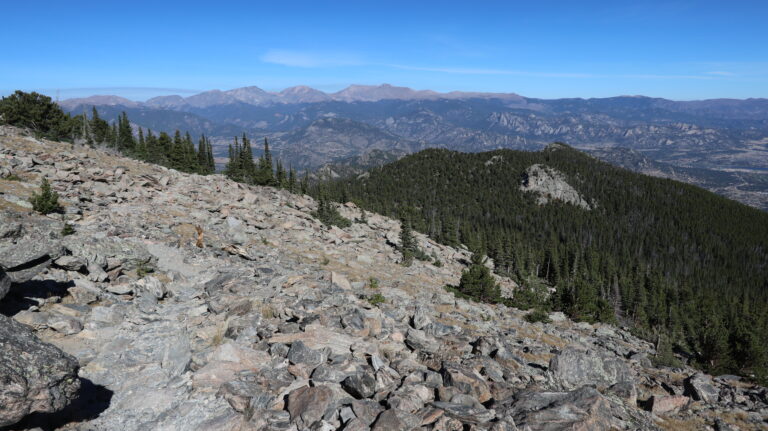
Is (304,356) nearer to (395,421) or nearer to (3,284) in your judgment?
(395,421)

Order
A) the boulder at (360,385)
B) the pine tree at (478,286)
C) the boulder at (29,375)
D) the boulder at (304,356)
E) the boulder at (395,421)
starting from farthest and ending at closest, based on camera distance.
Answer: the pine tree at (478,286)
the boulder at (304,356)
the boulder at (360,385)
the boulder at (395,421)
the boulder at (29,375)

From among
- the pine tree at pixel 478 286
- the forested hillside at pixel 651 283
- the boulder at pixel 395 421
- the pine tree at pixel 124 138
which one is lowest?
the forested hillside at pixel 651 283

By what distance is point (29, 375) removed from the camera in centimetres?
884

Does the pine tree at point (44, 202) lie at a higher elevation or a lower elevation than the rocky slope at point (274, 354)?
higher

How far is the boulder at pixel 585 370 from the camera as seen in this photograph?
57.1 ft

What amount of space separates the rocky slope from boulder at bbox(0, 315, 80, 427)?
168 mm

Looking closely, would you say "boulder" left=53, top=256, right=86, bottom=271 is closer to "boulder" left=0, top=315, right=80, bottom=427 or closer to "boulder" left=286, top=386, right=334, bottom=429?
"boulder" left=0, top=315, right=80, bottom=427

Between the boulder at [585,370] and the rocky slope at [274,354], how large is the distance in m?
0.08

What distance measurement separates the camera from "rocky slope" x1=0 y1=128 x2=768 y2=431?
38.7 ft

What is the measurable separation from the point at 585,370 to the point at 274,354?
47.5 feet

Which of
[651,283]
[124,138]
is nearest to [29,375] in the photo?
[124,138]

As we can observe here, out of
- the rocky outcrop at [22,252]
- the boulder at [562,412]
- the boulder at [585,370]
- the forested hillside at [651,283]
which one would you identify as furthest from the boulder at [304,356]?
the forested hillside at [651,283]

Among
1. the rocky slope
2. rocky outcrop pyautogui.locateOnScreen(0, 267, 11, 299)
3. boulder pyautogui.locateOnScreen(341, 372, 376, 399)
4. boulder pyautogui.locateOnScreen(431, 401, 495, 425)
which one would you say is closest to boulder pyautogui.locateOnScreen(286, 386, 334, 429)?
the rocky slope

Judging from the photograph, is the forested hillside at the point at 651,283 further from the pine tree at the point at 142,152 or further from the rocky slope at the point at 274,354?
the pine tree at the point at 142,152
